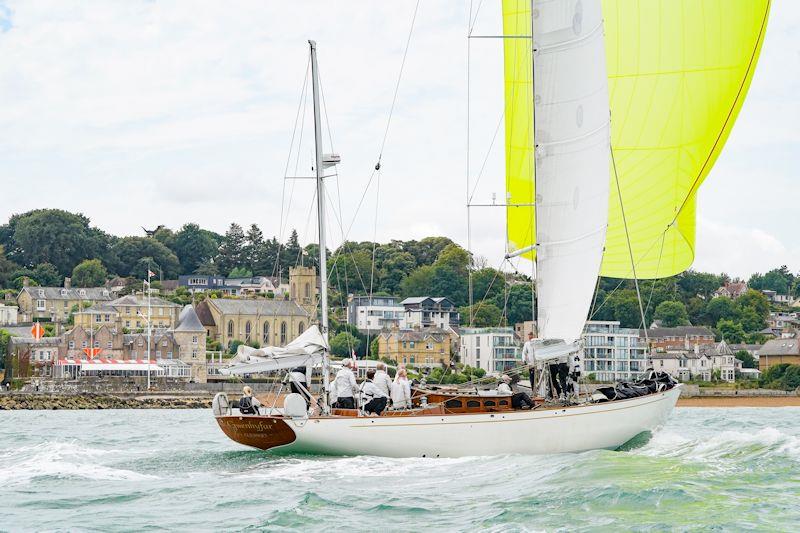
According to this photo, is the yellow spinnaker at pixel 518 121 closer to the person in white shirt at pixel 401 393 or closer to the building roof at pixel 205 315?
the person in white shirt at pixel 401 393

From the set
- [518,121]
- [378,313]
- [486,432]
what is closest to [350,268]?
[378,313]

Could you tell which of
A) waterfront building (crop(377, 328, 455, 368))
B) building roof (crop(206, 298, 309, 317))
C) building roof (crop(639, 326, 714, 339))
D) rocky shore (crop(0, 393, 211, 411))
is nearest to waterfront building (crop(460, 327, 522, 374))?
waterfront building (crop(377, 328, 455, 368))

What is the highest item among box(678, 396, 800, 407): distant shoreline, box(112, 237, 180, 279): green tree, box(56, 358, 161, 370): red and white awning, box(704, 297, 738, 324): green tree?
box(112, 237, 180, 279): green tree

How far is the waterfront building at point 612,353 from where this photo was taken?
8925 cm

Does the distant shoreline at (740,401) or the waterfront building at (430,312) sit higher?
the waterfront building at (430,312)

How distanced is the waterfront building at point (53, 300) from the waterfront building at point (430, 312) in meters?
36.2

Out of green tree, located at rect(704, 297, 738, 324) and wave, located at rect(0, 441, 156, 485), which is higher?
green tree, located at rect(704, 297, 738, 324)

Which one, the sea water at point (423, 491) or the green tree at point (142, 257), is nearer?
the sea water at point (423, 491)

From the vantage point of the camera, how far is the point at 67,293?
452 feet

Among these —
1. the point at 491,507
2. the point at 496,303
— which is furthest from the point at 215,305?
the point at 491,507

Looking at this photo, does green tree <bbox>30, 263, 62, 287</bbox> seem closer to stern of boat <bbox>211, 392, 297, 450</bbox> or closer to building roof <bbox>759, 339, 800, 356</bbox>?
building roof <bbox>759, 339, 800, 356</bbox>

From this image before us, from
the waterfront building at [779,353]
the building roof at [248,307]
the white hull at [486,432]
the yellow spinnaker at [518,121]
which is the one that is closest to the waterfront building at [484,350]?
the waterfront building at [779,353]

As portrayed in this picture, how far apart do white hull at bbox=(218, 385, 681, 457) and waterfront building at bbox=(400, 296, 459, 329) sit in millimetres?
97603

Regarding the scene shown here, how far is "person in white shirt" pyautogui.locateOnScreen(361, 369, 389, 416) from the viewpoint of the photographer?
19.3 m
